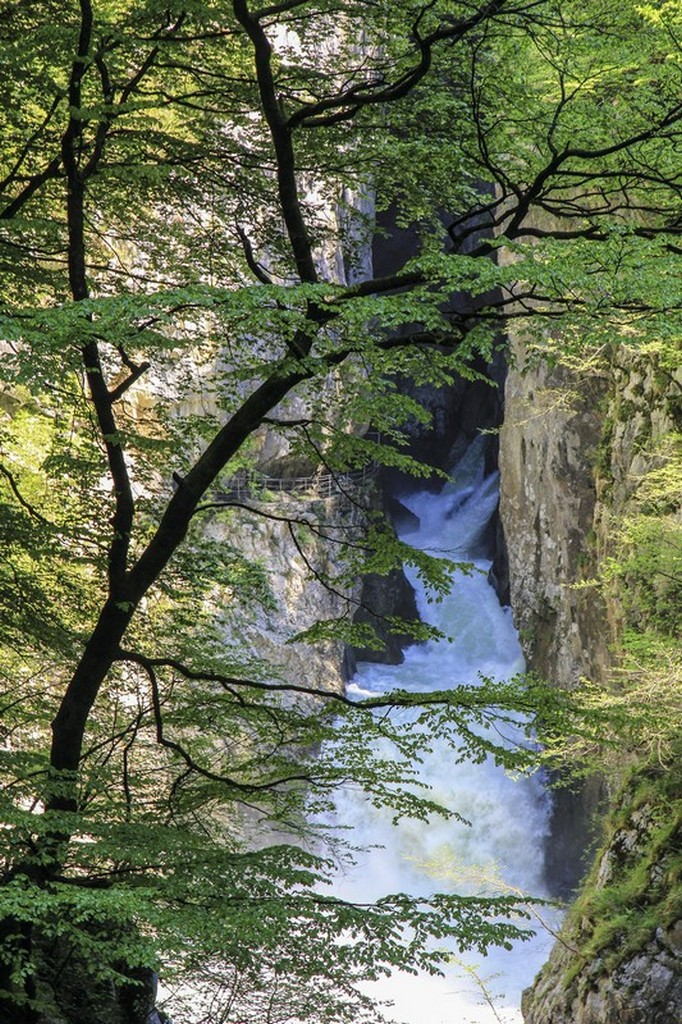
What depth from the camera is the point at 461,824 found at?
1950 centimetres

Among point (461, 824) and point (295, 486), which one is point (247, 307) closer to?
point (461, 824)

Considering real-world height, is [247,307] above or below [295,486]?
below

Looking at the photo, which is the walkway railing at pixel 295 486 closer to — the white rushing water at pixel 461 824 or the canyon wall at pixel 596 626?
the white rushing water at pixel 461 824

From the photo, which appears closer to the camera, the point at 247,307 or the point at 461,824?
the point at 247,307

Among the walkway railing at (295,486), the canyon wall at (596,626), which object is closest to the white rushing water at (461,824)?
the canyon wall at (596,626)

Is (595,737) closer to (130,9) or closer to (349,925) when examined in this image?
(349,925)

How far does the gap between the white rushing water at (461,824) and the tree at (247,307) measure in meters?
4.71

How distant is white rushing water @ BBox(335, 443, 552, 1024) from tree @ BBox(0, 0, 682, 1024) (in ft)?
15.4

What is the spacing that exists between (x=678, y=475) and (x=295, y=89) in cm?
509

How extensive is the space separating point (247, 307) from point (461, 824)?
1721cm

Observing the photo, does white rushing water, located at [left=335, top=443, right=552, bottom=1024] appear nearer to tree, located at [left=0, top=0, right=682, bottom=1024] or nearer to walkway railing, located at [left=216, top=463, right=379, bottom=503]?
walkway railing, located at [left=216, top=463, right=379, bottom=503]

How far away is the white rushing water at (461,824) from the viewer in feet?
48.5

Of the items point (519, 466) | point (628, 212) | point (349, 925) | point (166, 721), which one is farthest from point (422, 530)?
point (349, 925)

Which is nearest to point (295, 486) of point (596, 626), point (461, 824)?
point (461, 824)
